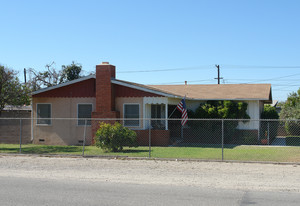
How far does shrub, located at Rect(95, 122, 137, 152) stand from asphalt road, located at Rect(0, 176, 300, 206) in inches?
244

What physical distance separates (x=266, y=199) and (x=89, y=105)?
1367 centimetres

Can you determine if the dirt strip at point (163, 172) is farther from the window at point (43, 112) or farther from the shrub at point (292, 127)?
the shrub at point (292, 127)

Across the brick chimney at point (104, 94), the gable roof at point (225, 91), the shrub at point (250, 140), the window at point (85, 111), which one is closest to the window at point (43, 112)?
the window at point (85, 111)

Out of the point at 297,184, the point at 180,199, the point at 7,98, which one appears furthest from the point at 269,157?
the point at 7,98

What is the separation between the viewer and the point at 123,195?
26.5ft

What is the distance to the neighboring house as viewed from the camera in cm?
1912

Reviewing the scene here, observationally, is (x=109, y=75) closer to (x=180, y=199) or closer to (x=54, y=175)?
(x=54, y=175)

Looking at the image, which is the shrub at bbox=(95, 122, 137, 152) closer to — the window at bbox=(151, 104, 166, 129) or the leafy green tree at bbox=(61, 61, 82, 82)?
the window at bbox=(151, 104, 166, 129)

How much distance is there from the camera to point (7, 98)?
58.0 feet

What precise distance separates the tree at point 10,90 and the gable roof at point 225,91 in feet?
29.3

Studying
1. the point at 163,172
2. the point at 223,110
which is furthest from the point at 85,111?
the point at 163,172

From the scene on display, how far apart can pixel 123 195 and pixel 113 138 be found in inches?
305

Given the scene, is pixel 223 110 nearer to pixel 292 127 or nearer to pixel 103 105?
pixel 292 127

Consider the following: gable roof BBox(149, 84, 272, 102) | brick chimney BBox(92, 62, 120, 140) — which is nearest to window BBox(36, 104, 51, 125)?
brick chimney BBox(92, 62, 120, 140)
